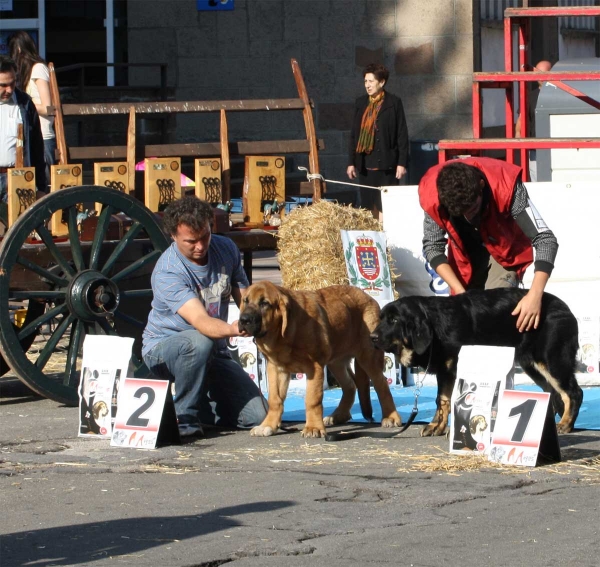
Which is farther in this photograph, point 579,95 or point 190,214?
point 579,95

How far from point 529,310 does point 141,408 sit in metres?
2.17

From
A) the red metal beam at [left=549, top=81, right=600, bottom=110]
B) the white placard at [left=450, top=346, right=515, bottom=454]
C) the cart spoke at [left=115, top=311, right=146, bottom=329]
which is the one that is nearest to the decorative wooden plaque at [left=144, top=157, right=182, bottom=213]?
the cart spoke at [left=115, top=311, right=146, bottom=329]

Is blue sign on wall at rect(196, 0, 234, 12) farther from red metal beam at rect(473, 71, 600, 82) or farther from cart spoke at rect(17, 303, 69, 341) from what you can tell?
cart spoke at rect(17, 303, 69, 341)

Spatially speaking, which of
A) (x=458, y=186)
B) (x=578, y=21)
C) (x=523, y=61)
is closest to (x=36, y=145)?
(x=458, y=186)

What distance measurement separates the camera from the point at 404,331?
697 centimetres

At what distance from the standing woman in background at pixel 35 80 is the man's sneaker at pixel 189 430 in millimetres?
3268

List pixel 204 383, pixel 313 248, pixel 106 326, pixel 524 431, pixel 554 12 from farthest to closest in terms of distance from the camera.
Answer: pixel 554 12 → pixel 313 248 → pixel 106 326 → pixel 204 383 → pixel 524 431

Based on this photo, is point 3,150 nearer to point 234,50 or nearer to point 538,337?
point 538,337

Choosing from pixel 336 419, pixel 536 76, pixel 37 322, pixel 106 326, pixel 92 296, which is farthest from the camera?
pixel 536 76

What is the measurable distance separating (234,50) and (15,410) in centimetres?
1014

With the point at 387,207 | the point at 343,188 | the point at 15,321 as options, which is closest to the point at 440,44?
the point at 343,188

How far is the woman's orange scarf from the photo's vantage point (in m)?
12.1

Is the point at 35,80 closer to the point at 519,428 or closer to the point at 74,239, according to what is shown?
the point at 74,239

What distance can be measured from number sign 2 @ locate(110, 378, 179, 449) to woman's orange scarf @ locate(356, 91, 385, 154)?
5.66 m
